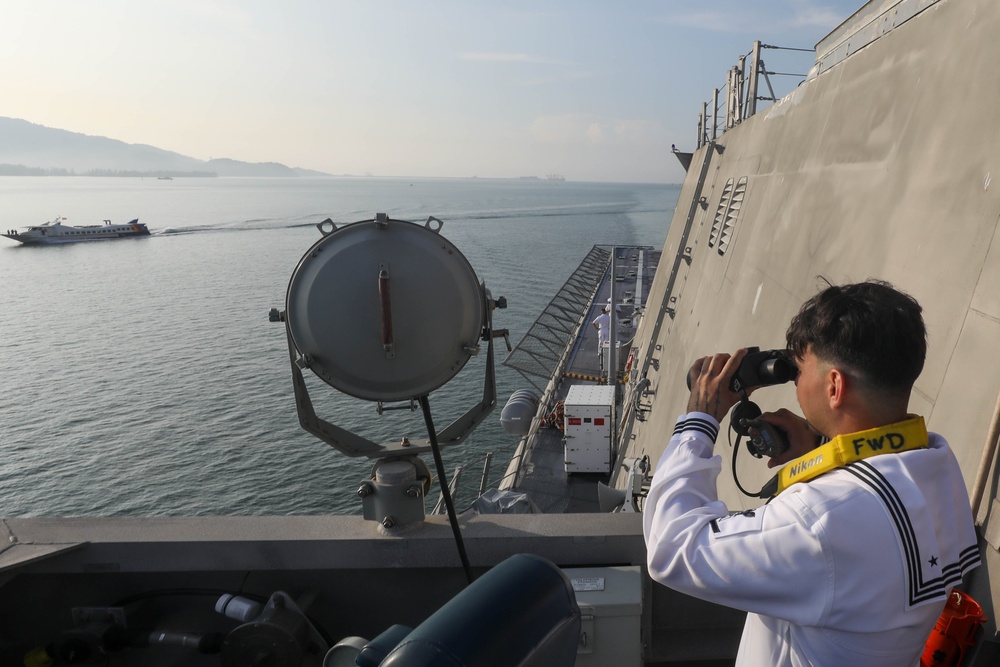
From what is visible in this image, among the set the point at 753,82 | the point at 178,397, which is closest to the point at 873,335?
the point at 753,82

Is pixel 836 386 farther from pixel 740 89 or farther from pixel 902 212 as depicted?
pixel 740 89

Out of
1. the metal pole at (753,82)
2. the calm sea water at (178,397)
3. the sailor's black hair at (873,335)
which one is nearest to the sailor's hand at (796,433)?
the sailor's black hair at (873,335)

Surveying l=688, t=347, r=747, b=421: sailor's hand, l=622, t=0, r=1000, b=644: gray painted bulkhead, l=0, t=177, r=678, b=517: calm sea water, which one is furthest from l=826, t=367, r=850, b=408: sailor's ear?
l=0, t=177, r=678, b=517: calm sea water

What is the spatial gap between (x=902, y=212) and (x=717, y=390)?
2.66 m

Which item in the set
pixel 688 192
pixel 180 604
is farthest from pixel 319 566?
pixel 688 192

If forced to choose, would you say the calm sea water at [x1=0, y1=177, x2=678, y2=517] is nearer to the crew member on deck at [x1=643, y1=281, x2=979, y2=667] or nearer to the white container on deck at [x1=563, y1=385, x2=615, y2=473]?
the white container on deck at [x1=563, y1=385, x2=615, y2=473]

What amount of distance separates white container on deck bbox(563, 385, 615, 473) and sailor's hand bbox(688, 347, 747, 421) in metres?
15.1

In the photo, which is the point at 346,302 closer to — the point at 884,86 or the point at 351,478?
the point at 884,86

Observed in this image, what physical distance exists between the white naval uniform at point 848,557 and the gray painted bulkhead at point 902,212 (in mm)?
1044

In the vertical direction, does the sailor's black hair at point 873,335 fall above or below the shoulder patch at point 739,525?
above

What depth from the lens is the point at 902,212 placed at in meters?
3.87

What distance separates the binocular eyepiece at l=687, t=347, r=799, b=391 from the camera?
6.49 feet

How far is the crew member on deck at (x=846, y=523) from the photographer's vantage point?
5.01 feet

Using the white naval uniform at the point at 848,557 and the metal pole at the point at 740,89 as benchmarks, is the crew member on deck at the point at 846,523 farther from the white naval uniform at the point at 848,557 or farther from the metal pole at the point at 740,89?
the metal pole at the point at 740,89
